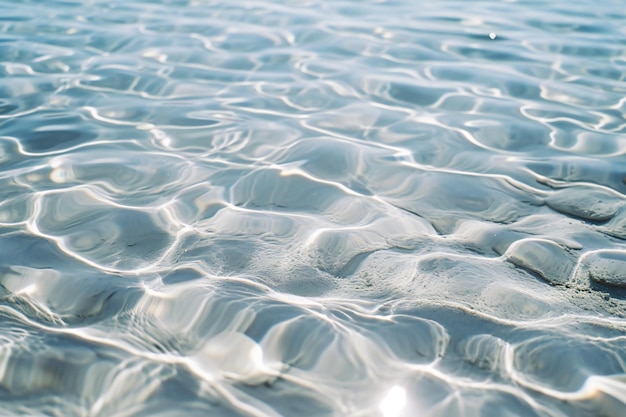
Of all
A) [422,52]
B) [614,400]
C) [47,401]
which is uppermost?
[422,52]

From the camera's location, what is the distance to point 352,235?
7.49 ft

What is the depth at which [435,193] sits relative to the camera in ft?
8.61

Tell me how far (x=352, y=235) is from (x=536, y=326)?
2.34 ft

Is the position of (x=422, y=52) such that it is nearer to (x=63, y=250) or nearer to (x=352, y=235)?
(x=352, y=235)

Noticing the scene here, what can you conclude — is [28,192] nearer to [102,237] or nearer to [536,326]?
[102,237]

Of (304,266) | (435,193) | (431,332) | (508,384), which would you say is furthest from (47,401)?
(435,193)

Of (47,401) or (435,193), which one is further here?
(435,193)

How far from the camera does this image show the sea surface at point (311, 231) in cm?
163

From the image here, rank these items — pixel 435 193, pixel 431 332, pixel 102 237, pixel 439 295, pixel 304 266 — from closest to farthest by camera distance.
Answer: pixel 431 332, pixel 439 295, pixel 304 266, pixel 102 237, pixel 435 193

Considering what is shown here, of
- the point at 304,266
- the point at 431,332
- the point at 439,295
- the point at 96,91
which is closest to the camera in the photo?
the point at 431,332

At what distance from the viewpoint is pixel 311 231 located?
2307mm

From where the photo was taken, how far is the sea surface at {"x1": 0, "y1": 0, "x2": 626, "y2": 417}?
1.63 metres

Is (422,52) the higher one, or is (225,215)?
(422,52)

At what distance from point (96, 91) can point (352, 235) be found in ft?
7.12
